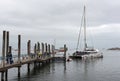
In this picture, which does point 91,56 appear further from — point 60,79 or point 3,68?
point 3,68

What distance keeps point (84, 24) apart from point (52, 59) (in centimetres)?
2549

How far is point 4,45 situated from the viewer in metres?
33.5

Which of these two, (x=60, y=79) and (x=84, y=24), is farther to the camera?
(x=84, y=24)

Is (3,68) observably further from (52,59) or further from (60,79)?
(52,59)

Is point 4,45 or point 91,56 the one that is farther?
point 91,56

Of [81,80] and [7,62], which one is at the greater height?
[7,62]

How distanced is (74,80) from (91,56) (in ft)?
187

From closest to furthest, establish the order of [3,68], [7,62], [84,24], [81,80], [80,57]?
[3,68] → [7,62] → [81,80] → [80,57] → [84,24]

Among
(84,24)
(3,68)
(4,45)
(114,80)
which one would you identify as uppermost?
(84,24)

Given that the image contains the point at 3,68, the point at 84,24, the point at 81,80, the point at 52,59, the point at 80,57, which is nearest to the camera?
the point at 3,68

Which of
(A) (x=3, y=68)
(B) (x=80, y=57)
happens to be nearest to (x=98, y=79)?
(A) (x=3, y=68)

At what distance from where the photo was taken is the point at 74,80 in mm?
39031

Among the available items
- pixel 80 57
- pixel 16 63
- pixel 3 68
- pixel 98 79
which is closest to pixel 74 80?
pixel 98 79

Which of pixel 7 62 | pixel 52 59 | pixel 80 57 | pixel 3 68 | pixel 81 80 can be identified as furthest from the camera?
pixel 80 57
